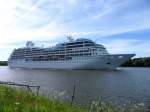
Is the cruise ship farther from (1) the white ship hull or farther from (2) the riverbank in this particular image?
(2) the riverbank

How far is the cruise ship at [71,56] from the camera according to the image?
84662 mm

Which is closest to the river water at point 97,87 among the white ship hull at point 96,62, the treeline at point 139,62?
the white ship hull at point 96,62

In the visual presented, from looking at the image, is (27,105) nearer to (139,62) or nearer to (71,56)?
(71,56)

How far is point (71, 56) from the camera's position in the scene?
91250 millimetres

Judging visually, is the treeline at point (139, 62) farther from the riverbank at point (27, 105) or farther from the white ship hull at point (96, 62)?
the riverbank at point (27, 105)

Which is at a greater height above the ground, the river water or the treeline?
the treeline

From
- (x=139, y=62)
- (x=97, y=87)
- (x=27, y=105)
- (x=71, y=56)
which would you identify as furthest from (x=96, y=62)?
(x=27, y=105)

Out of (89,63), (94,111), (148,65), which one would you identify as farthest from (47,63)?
(94,111)

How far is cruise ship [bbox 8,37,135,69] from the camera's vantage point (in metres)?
84.7

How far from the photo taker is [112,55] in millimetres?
83875

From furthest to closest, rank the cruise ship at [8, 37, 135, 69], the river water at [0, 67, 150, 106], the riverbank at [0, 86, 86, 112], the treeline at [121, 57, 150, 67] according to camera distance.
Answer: the treeline at [121, 57, 150, 67] < the cruise ship at [8, 37, 135, 69] < the river water at [0, 67, 150, 106] < the riverbank at [0, 86, 86, 112]

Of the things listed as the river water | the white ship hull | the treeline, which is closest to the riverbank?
the river water

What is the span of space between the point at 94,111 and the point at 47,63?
92094mm

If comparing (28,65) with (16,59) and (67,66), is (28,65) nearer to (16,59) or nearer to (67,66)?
(16,59)
